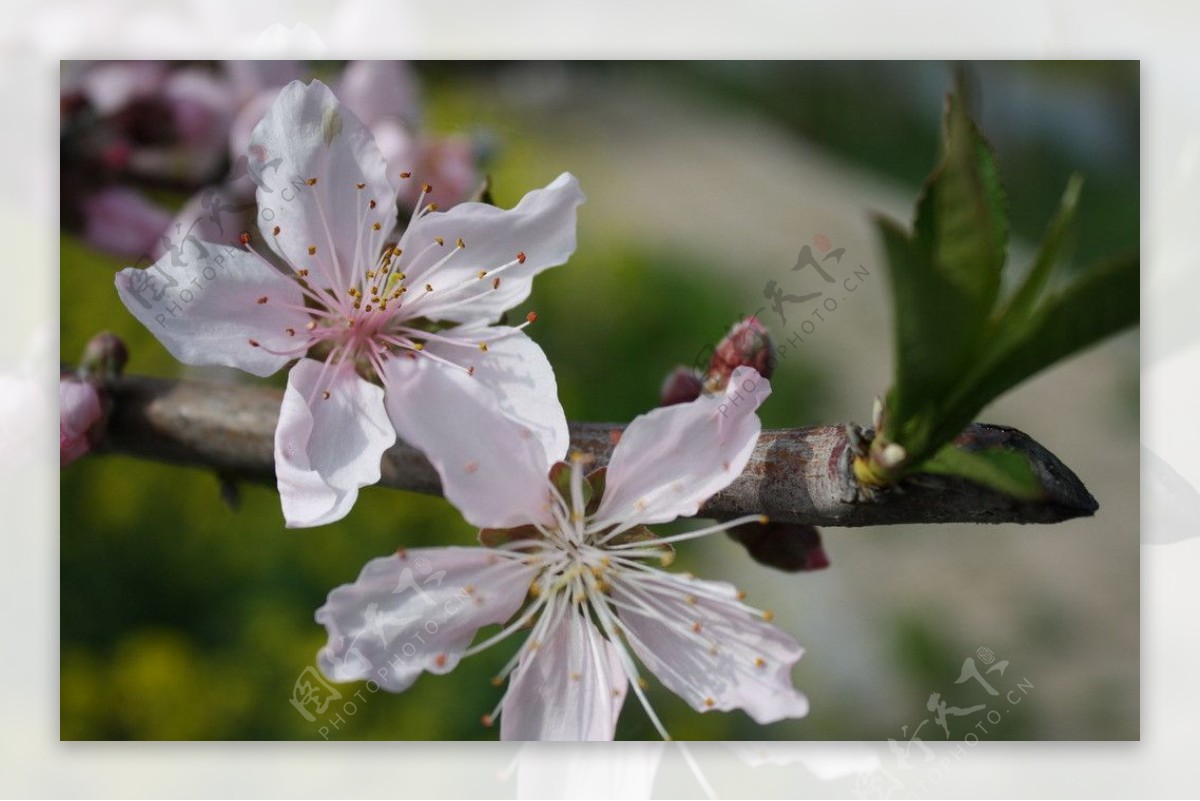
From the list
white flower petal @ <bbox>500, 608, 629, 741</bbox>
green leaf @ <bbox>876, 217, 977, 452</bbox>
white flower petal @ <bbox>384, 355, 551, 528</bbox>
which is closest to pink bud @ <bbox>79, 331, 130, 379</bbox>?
white flower petal @ <bbox>384, 355, 551, 528</bbox>

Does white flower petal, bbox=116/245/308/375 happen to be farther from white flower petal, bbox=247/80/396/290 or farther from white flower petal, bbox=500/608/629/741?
white flower petal, bbox=500/608/629/741

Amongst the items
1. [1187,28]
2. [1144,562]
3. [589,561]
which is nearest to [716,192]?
[589,561]

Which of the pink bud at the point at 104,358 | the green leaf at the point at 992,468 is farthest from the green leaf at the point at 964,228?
the pink bud at the point at 104,358

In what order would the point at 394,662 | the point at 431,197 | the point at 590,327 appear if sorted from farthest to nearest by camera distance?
the point at 590,327 < the point at 431,197 < the point at 394,662

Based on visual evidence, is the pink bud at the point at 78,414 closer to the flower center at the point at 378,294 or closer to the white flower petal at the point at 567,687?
the flower center at the point at 378,294

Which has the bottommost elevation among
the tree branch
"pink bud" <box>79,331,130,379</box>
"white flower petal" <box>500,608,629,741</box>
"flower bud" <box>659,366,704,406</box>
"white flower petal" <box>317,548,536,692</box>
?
"white flower petal" <box>500,608,629,741</box>

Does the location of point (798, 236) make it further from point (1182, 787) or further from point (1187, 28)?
point (1182, 787)
